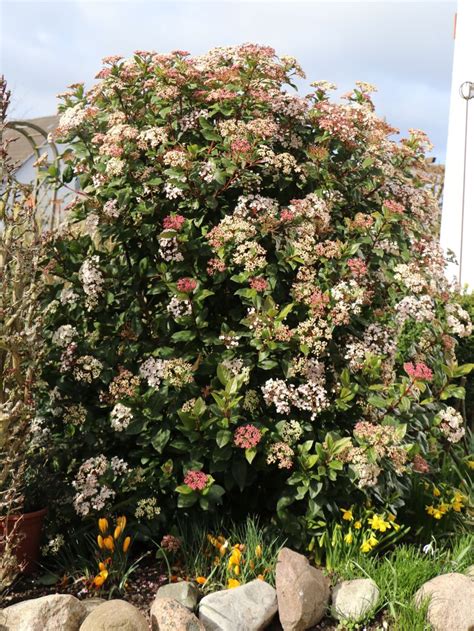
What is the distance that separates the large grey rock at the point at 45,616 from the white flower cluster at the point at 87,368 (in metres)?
0.91

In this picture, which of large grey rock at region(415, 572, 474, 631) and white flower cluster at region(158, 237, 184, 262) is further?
white flower cluster at region(158, 237, 184, 262)

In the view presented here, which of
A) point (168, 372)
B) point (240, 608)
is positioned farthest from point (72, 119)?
point (240, 608)

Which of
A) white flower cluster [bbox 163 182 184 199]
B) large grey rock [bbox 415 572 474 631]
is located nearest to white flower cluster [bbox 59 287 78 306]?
white flower cluster [bbox 163 182 184 199]

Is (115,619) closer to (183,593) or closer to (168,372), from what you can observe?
(183,593)

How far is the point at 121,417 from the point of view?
317 centimetres

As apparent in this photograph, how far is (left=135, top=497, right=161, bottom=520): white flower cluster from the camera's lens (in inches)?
126

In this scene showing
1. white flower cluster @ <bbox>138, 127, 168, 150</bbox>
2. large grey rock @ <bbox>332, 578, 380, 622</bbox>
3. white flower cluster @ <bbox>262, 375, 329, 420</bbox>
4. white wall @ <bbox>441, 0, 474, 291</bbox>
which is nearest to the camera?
large grey rock @ <bbox>332, 578, 380, 622</bbox>

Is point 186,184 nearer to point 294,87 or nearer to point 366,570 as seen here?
point 294,87

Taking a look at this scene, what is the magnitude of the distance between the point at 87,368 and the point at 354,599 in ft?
4.70

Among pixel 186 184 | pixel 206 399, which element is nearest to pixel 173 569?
pixel 206 399

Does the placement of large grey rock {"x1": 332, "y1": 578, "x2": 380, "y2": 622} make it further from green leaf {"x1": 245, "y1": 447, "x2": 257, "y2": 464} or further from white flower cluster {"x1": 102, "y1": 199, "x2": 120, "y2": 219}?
white flower cluster {"x1": 102, "y1": 199, "x2": 120, "y2": 219}

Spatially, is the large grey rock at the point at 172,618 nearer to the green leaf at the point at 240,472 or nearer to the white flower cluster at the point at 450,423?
the green leaf at the point at 240,472

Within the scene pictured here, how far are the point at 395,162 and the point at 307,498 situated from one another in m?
1.73

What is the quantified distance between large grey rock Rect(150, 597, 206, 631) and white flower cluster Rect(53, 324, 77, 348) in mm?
1156
